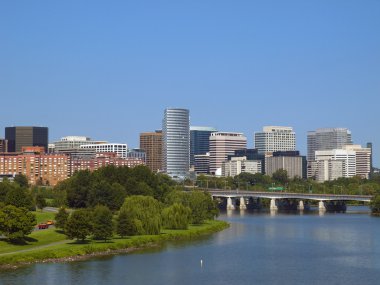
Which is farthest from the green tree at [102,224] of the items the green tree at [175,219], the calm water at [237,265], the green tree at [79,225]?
the green tree at [175,219]

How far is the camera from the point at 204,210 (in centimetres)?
13050

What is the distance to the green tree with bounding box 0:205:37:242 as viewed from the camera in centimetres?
8919

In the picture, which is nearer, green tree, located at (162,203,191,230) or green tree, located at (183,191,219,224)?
green tree, located at (162,203,191,230)

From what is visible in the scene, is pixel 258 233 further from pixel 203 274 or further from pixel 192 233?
pixel 203 274

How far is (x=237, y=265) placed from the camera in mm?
81625

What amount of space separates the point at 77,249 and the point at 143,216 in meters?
19.4

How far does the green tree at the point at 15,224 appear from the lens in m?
89.2

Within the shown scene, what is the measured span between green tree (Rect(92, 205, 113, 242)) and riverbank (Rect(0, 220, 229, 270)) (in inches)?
39.3

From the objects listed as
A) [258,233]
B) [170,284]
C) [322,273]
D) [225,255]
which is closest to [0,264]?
[170,284]

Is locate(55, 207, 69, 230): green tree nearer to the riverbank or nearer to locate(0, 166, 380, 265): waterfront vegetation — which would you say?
locate(0, 166, 380, 265): waterfront vegetation

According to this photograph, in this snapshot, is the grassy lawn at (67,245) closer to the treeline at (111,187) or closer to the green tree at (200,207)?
the green tree at (200,207)

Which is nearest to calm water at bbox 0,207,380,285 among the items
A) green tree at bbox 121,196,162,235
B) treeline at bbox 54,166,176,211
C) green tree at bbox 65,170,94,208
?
green tree at bbox 121,196,162,235

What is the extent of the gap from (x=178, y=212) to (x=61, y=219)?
20461mm

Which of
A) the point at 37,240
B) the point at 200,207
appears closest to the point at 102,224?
the point at 37,240
